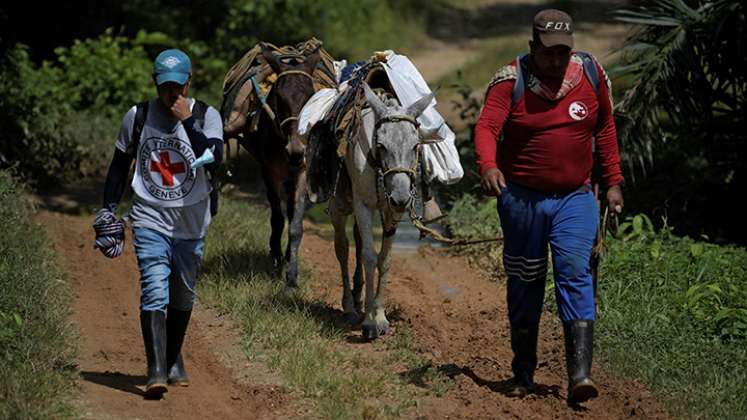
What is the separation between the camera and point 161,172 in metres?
7.39

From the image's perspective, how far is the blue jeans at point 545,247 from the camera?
738cm

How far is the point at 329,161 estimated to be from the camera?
31.9ft

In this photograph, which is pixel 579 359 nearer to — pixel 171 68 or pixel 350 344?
pixel 350 344

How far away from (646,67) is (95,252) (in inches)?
240

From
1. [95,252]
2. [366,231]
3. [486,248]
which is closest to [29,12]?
[95,252]

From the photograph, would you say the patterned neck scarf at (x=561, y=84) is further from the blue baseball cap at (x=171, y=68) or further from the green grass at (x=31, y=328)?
the green grass at (x=31, y=328)

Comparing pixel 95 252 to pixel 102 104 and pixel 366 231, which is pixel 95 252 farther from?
pixel 102 104

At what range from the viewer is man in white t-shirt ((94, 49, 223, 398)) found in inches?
289

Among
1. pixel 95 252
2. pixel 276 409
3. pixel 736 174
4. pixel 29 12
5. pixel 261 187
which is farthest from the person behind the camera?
pixel 29 12

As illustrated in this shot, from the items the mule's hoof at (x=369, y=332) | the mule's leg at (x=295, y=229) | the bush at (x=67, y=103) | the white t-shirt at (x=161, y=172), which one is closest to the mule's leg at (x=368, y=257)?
the mule's hoof at (x=369, y=332)

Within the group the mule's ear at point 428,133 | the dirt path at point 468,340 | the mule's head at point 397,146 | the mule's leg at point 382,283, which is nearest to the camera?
the dirt path at point 468,340

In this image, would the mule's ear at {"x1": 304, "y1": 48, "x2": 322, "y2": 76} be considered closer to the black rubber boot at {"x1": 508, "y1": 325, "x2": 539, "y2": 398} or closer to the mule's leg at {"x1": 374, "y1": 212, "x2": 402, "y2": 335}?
the mule's leg at {"x1": 374, "y1": 212, "x2": 402, "y2": 335}

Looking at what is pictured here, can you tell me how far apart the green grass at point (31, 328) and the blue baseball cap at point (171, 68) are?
1882 millimetres

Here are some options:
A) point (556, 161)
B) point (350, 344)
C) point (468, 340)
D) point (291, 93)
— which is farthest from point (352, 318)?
point (556, 161)
